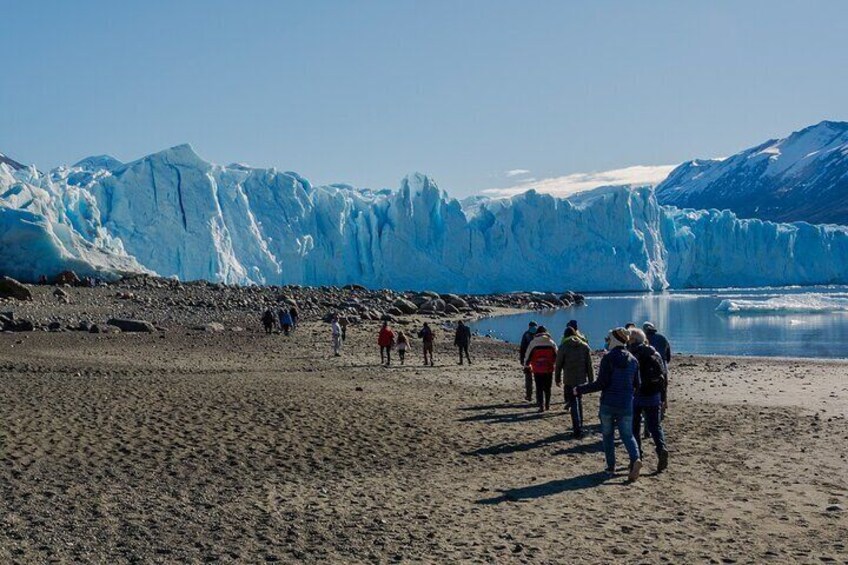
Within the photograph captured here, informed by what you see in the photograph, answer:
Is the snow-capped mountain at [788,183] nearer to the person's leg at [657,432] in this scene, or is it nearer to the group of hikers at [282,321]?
the group of hikers at [282,321]

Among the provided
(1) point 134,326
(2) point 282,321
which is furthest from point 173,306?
(2) point 282,321

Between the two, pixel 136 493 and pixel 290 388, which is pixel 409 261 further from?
pixel 136 493

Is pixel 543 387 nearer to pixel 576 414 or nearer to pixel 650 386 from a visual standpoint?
pixel 576 414

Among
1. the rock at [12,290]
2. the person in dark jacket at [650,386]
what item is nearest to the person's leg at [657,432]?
the person in dark jacket at [650,386]

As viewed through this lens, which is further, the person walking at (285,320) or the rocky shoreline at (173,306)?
the person walking at (285,320)

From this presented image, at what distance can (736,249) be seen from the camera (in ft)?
250

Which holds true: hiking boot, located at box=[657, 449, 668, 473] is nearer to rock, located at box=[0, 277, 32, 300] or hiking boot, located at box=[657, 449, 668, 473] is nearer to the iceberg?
rock, located at box=[0, 277, 32, 300]

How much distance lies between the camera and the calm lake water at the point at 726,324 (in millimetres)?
25734

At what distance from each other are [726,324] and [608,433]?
1203 inches

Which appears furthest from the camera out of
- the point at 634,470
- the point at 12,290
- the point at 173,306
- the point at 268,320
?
the point at 173,306

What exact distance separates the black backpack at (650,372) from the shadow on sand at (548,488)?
79 centimetres

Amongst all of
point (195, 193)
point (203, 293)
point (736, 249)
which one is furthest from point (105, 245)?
point (736, 249)

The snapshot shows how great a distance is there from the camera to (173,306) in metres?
31.5

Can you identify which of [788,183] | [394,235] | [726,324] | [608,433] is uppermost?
[788,183]
